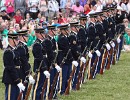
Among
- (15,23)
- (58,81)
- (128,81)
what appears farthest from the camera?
(15,23)

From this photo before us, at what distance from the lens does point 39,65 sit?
13.4 meters

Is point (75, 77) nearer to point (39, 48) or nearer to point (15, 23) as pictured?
point (39, 48)

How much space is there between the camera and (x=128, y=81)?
17.0m

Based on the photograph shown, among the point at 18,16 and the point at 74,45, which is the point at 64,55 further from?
the point at 18,16

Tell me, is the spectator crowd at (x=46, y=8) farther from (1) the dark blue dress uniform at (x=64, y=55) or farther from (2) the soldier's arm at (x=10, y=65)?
(2) the soldier's arm at (x=10, y=65)

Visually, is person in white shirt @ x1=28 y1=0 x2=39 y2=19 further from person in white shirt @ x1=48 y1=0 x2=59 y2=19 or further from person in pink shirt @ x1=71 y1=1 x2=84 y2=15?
person in pink shirt @ x1=71 y1=1 x2=84 y2=15

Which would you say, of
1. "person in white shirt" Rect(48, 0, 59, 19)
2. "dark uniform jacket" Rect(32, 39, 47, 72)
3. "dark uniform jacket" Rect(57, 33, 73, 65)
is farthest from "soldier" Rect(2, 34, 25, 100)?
"person in white shirt" Rect(48, 0, 59, 19)

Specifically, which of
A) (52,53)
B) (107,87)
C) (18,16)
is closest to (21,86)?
(52,53)

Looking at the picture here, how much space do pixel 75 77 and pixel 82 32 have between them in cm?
119

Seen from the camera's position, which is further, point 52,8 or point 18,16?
point 52,8

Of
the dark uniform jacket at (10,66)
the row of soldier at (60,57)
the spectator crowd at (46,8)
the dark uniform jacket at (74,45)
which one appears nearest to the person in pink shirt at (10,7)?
the spectator crowd at (46,8)

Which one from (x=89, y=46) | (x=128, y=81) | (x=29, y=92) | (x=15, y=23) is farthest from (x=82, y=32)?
(x=15, y=23)

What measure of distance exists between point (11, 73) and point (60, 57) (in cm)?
252

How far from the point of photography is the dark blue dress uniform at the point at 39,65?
1319 centimetres
